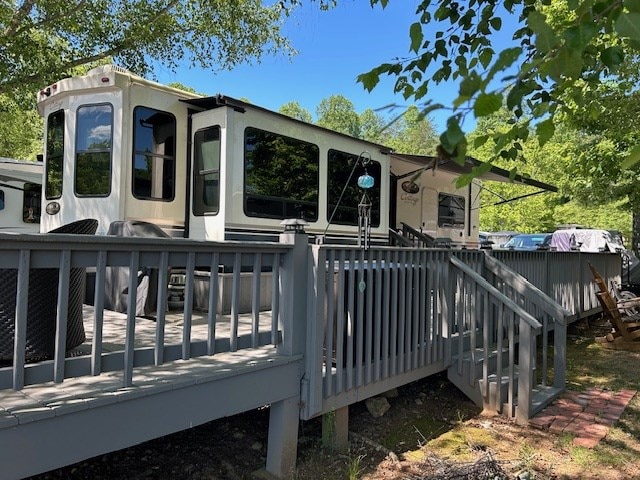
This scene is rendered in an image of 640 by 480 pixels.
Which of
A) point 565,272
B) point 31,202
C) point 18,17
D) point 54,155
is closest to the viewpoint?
point 54,155

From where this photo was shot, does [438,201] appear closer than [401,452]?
No

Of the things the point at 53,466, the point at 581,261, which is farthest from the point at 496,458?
the point at 581,261

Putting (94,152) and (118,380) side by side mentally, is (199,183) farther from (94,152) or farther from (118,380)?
(118,380)

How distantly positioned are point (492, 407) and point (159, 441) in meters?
2.88

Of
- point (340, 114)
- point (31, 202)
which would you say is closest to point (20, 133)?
point (31, 202)

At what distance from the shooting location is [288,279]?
10.8ft

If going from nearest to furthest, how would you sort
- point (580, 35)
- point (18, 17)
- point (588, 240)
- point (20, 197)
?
point (580, 35) → point (18, 17) → point (20, 197) → point (588, 240)

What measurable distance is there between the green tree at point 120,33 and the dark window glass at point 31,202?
255cm

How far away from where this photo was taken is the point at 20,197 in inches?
428

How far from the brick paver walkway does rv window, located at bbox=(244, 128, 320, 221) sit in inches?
134

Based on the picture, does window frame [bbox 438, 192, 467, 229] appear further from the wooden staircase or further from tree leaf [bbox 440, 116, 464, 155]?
tree leaf [bbox 440, 116, 464, 155]

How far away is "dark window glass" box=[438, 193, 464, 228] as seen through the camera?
9.86 m

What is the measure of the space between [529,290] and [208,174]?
3.59 m

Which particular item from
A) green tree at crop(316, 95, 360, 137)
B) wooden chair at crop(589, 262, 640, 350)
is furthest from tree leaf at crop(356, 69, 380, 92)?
green tree at crop(316, 95, 360, 137)
